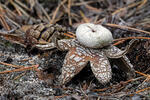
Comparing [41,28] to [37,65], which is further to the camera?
[41,28]

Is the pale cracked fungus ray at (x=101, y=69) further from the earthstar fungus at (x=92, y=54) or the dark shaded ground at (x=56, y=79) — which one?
the dark shaded ground at (x=56, y=79)

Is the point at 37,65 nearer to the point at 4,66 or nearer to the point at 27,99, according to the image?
the point at 4,66

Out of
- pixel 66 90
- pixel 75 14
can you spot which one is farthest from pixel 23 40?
pixel 75 14

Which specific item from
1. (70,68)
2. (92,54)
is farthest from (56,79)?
(92,54)

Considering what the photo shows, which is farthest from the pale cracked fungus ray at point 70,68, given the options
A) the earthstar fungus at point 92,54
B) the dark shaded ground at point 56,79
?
the dark shaded ground at point 56,79

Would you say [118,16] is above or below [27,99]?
above

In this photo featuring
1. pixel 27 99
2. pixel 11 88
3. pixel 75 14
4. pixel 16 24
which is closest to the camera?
pixel 27 99

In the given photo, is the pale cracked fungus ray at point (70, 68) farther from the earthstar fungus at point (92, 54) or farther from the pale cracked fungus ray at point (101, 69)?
the pale cracked fungus ray at point (101, 69)
